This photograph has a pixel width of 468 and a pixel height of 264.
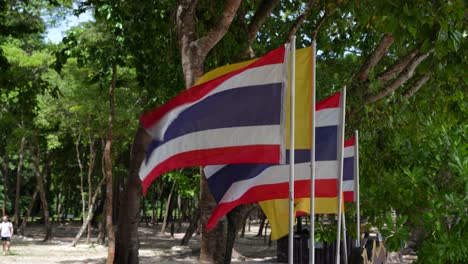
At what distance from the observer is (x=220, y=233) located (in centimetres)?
831

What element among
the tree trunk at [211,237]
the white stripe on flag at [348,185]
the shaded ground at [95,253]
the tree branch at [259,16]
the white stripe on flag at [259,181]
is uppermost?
the tree branch at [259,16]

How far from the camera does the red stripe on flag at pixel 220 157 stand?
612cm

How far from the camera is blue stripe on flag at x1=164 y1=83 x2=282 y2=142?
6211 mm

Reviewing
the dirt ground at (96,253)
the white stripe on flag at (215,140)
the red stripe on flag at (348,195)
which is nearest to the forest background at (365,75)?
the red stripe on flag at (348,195)

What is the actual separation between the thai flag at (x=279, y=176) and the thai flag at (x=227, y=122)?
69cm

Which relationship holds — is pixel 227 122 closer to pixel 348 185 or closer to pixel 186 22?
pixel 186 22

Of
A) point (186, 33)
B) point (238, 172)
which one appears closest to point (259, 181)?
point (238, 172)

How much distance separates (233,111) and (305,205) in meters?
2.64

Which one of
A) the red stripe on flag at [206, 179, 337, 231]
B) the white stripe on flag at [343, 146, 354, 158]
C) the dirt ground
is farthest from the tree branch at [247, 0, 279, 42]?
the dirt ground

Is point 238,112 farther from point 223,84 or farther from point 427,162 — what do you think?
point 427,162

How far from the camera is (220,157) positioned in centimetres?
630

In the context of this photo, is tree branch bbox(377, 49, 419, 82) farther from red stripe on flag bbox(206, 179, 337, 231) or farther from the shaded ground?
the shaded ground

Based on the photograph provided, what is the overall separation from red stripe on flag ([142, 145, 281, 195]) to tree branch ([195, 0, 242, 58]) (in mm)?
2597

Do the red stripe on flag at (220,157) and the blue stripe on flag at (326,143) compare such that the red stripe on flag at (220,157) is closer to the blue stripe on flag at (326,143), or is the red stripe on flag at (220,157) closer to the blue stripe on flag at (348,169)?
the blue stripe on flag at (326,143)
